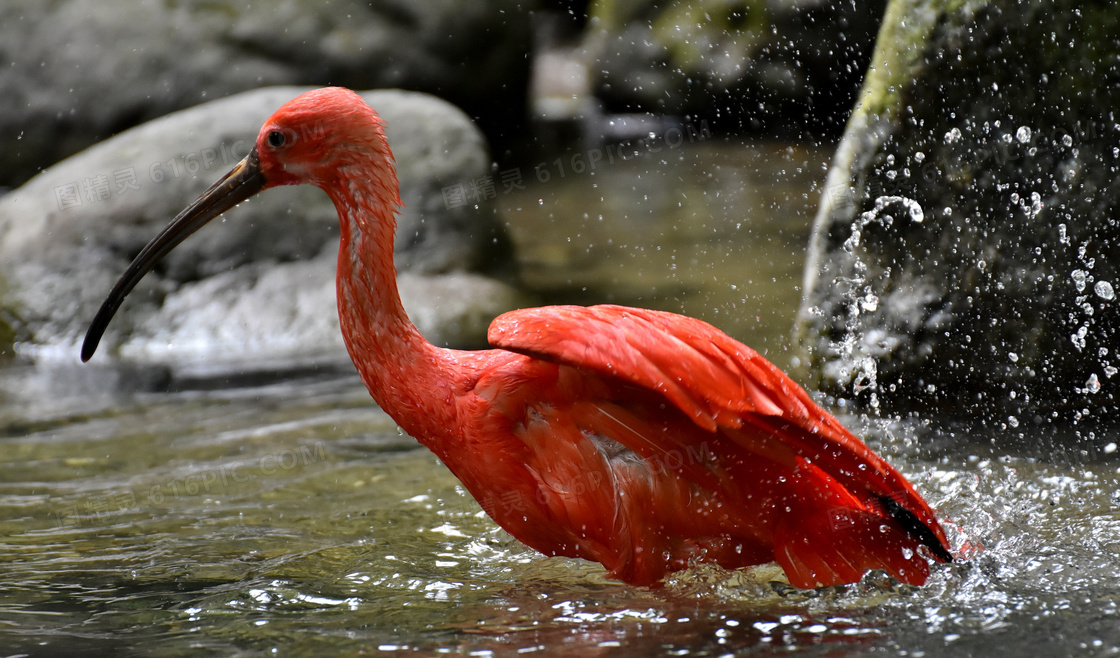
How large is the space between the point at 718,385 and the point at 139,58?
7171 mm

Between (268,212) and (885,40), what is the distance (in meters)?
3.75

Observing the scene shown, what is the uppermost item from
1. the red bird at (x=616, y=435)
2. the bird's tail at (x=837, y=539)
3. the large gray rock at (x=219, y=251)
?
the large gray rock at (x=219, y=251)

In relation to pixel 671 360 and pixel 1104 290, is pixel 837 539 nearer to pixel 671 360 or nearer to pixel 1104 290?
pixel 671 360

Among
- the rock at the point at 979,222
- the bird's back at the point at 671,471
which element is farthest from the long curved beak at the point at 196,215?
the rock at the point at 979,222

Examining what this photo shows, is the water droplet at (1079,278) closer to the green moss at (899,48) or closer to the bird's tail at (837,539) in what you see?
the green moss at (899,48)

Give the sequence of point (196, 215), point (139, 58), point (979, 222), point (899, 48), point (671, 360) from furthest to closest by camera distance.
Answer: point (139, 58)
point (899, 48)
point (979, 222)
point (196, 215)
point (671, 360)

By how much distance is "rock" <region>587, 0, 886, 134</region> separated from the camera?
10.3 meters

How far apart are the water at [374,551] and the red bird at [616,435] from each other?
0.45 ft

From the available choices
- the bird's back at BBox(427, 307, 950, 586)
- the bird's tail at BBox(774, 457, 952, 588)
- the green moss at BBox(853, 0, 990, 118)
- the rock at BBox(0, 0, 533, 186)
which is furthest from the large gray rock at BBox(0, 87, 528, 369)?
the bird's tail at BBox(774, 457, 952, 588)

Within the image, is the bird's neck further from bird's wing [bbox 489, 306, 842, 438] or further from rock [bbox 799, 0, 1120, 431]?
rock [bbox 799, 0, 1120, 431]

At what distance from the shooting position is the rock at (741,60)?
10.3 m

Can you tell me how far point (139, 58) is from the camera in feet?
28.2

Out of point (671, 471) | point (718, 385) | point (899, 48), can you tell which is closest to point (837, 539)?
point (671, 471)

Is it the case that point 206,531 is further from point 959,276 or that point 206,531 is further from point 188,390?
point 959,276
